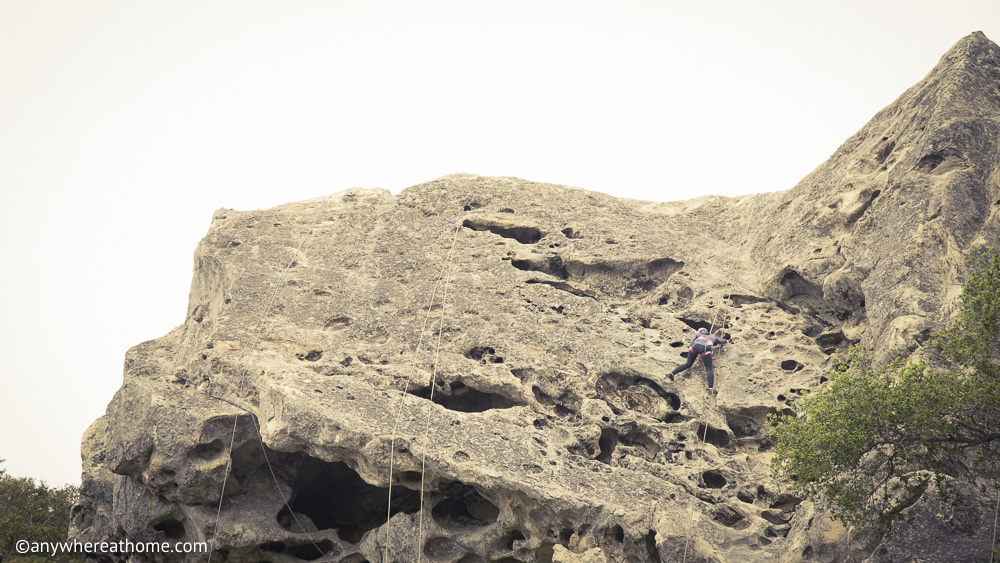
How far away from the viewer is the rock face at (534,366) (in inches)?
793

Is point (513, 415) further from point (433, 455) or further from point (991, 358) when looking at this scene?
point (991, 358)

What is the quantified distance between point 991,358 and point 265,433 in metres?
15.4

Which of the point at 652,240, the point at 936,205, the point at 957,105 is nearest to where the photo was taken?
the point at 936,205

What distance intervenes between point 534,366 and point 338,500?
21.9ft

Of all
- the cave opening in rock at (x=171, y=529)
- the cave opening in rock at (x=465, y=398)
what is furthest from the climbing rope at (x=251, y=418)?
the cave opening in rock at (x=465, y=398)

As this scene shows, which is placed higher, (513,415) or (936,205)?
(936,205)

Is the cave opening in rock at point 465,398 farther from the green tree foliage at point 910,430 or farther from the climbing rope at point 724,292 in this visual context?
the green tree foliage at point 910,430

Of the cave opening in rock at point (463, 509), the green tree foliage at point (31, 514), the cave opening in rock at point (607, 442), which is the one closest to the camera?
the cave opening in rock at point (463, 509)

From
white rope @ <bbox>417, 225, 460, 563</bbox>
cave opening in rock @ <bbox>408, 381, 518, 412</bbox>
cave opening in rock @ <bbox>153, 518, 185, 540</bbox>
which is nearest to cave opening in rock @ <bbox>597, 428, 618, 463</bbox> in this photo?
cave opening in rock @ <bbox>408, 381, 518, 412</bbox>

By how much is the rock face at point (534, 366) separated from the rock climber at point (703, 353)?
1.22 feet

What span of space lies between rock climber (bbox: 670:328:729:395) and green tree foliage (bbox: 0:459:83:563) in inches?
716

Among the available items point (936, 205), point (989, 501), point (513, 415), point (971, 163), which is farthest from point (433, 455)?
point (971, 163)

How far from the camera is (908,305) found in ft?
65.1

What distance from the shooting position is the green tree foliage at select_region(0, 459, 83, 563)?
89.5ft
